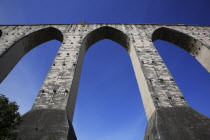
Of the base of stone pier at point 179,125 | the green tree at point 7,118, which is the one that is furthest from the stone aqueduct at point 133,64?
the green tree at point 7,118

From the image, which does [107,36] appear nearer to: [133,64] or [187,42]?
[133,64]

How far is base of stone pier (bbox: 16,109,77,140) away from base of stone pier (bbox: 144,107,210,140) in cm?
271

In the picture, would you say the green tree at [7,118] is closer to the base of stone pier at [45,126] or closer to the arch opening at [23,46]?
the base of stone pier at [45,126]

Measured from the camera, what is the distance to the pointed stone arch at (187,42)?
989 cm

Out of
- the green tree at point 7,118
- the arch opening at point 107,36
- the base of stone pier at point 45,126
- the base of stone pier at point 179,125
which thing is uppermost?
the arch opening at point 107,36

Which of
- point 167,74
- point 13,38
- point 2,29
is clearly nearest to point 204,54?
point 167,74

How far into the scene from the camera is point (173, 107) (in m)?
5.77

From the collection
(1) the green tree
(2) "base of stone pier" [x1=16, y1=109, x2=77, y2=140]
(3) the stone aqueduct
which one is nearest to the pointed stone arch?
(3) the stone aqueduct

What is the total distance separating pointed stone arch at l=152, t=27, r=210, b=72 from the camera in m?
9.89

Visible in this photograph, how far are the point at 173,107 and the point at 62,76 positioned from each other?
16.1 ft

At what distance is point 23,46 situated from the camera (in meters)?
10.9

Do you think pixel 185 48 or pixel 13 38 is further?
pixel 185 48

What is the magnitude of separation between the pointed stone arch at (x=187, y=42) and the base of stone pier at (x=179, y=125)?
19.0 ft

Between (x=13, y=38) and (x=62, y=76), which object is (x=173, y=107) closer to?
(x=62, y=76)
